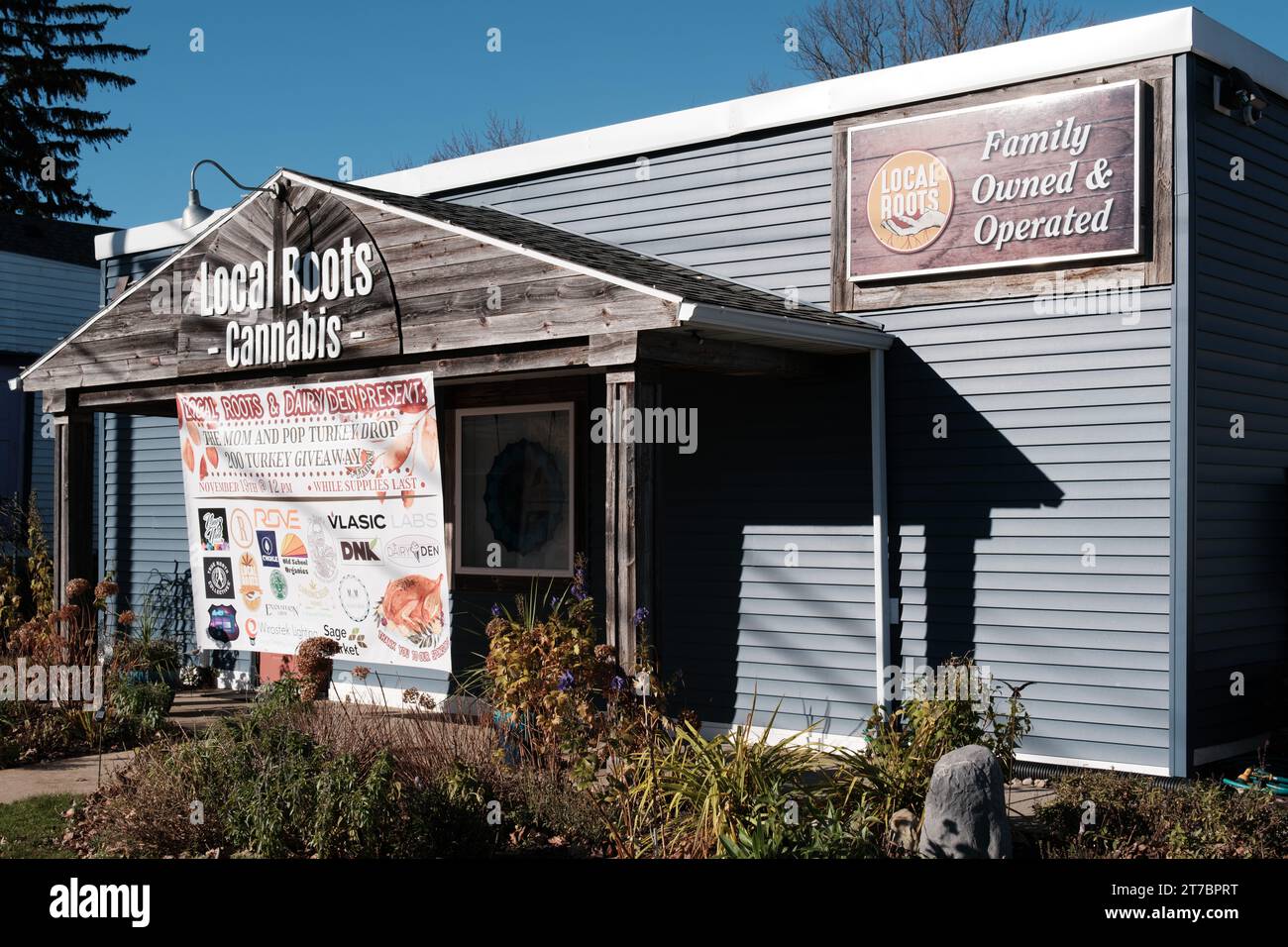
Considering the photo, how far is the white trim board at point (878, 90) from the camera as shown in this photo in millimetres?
8609

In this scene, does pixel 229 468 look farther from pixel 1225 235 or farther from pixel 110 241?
pixel 1225 235

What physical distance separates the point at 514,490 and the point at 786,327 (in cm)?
388

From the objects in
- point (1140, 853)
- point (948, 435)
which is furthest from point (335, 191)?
point (1140, 853)

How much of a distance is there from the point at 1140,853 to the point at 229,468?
26.3 feet

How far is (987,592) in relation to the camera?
932cm

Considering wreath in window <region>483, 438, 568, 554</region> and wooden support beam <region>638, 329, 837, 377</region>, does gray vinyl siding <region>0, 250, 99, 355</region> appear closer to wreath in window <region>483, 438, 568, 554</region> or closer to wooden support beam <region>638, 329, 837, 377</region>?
wreath in window <region>483, 438, 568, 554</region>

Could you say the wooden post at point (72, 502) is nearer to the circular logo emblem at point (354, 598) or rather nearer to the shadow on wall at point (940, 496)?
the circular logo emblem at point (354, 598)

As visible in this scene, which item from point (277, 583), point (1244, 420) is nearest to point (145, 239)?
point (277, 583)

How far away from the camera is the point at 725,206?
35.0 ft

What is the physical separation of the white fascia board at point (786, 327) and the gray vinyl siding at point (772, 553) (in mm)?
397

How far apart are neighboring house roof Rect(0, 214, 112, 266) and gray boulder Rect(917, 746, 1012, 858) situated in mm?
20256

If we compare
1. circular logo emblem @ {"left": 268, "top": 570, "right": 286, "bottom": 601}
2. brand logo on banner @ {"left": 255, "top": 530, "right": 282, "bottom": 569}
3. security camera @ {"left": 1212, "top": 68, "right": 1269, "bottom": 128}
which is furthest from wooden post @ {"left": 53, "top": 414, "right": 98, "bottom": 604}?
security camera @ {"left": 1212, "top": 68, "right": 1269, "bottom": 128}

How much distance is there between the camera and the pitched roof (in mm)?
8781
